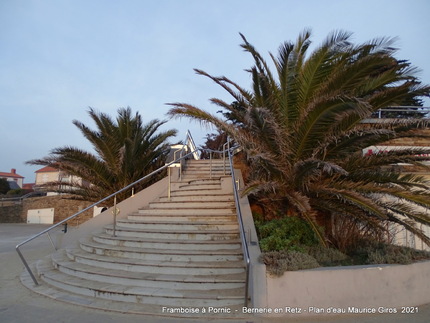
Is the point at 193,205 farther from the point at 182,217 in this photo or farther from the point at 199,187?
the point at 199,187

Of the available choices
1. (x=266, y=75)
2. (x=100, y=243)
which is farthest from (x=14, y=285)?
(x=266, y=75)

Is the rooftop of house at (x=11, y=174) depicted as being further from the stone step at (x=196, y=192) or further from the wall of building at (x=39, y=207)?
the stone step at (x=196, y=192)

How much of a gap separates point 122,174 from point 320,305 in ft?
26.6

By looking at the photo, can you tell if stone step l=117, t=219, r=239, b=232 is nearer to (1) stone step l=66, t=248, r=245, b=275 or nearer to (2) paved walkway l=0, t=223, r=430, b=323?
(1) stone step l=66, t=248, r=245, b=275

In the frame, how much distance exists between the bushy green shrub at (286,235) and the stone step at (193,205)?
4.97ft

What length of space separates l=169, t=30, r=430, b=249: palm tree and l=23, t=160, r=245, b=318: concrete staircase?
1.41m

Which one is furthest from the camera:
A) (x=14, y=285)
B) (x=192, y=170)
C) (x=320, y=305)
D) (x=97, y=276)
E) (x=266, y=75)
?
(x=192, y=170)

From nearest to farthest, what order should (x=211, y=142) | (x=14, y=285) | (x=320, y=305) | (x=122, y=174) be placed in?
(x=320, y=305), (x=14, y=285), (x=122, y=174), (x=211, y=142)

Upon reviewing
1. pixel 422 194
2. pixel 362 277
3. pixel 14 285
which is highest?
pixel 422 194

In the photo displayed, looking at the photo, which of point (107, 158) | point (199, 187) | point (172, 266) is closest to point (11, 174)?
point (107, 158)

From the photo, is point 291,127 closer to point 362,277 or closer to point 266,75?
point 266,75

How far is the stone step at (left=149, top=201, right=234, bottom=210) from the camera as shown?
27.0 ft

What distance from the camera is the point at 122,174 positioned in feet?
36.7

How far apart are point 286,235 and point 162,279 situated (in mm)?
2457
